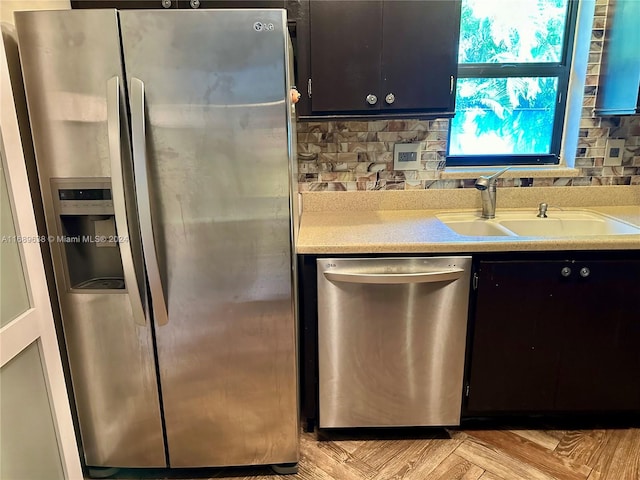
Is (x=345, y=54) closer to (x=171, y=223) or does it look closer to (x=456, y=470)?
A: (x=171, y=223)

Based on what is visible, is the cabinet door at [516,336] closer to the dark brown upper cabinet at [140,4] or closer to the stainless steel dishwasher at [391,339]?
the stainless steel dishwasher at [391,339]

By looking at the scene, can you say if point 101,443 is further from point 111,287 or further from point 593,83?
point 593,83

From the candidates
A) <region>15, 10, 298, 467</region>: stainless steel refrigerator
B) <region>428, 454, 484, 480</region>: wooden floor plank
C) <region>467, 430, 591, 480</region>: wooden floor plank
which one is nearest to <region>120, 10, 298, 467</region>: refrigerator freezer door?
<region>15, 10, 298, 467</region>: stainless steel refrigerator

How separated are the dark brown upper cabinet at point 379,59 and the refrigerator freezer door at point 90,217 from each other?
0.77 m

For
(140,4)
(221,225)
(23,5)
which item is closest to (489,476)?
(221,225)

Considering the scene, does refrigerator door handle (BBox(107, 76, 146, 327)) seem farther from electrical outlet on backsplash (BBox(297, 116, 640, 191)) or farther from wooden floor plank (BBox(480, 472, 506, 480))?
wooden floor plank (BBox(480, 472, 506, 480))

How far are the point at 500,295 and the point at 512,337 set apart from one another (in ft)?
0.65

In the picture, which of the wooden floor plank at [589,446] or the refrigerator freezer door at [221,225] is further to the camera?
the wooden floor plank at [589,446]

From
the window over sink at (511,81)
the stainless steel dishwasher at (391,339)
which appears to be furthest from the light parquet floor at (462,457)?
the window over sink at (511,81)

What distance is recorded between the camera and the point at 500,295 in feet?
5.49

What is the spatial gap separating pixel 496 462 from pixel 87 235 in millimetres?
1788

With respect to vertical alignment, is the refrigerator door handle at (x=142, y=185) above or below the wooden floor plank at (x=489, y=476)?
above

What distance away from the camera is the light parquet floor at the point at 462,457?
Result: 5.52 feet

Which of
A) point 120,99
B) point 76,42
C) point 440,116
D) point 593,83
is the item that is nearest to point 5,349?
point 120,99
